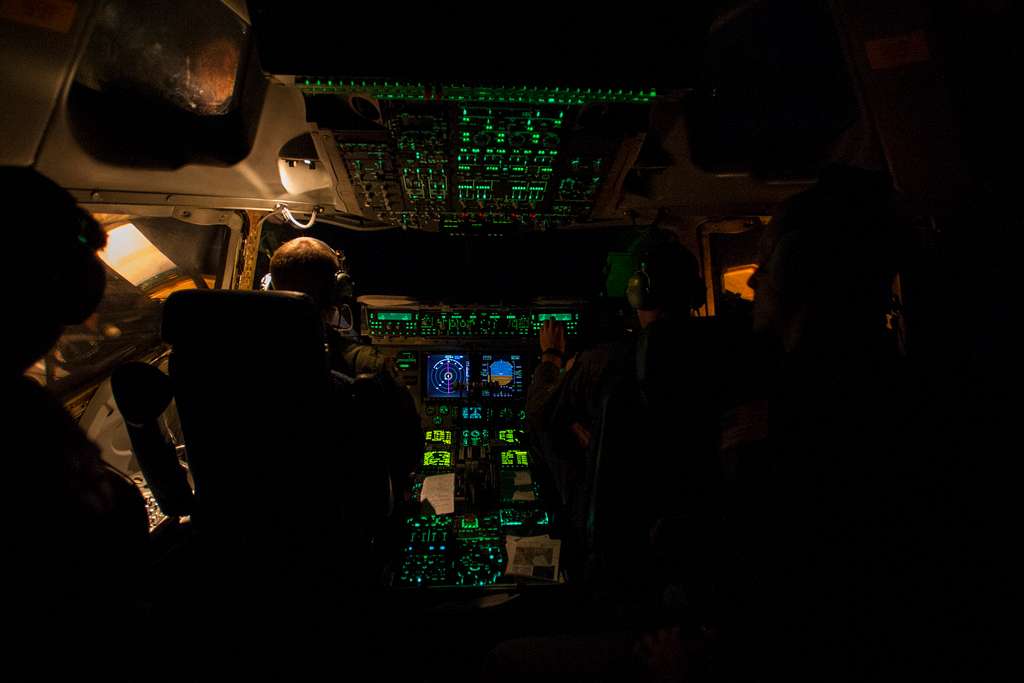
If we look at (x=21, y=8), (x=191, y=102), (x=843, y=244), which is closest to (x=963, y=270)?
(x=843, y=244)

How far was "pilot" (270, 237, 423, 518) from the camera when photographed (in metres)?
1.39

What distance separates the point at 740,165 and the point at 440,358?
1722 millimetres

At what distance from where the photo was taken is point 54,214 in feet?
2.53

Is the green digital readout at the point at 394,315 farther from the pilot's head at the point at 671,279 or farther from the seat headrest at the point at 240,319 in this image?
the pilot's head at the point at 671,279

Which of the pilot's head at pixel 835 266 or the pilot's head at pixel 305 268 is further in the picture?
the pilot's head at pixel 305 268

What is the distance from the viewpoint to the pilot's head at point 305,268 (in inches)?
58.7

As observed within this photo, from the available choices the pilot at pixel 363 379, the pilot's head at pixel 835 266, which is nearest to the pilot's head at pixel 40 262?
the pilot at pixel 363 379

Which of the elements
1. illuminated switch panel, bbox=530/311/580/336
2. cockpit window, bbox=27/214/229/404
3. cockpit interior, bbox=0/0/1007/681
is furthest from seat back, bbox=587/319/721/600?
cockpit window, bbox=27/214/229/404

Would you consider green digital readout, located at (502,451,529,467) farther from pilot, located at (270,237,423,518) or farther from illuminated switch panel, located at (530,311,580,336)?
illuminated switch panel, located at (530,311,580,336)

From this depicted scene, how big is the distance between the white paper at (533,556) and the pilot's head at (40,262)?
133 cm

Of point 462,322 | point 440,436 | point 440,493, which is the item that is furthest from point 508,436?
point 462,322

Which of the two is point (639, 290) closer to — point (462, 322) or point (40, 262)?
point (462, 322)

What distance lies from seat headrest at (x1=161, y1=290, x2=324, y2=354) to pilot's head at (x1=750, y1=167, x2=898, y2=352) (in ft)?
3.68

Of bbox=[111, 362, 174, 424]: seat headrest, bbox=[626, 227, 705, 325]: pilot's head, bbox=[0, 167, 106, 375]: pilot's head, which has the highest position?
bbox=[626, 227, 705, 325]: pilot's head
